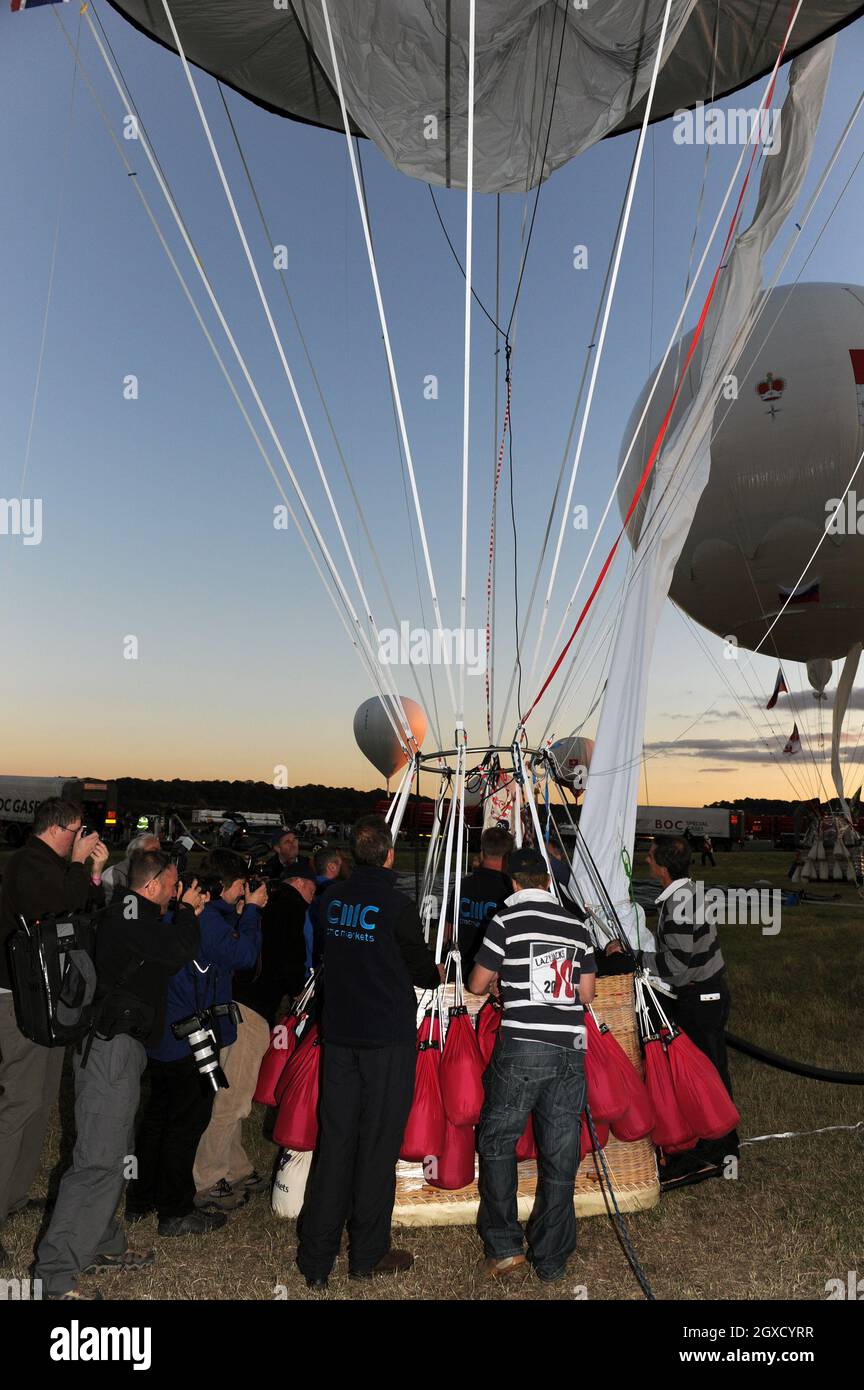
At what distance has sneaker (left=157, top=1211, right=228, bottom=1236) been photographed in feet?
12.9

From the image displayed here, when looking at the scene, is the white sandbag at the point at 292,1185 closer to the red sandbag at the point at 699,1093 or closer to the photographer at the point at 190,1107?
the photographer at the point at 190,1107

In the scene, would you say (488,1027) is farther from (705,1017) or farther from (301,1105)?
(705,1017)

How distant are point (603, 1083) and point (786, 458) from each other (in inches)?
398

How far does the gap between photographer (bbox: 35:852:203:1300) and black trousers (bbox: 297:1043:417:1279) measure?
2.27ft

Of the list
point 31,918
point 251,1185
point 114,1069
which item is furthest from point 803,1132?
point 31,918

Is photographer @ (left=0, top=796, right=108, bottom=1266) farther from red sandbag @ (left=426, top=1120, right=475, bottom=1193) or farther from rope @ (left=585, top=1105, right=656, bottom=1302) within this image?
rope @ (left=585, top=1105, right=656, bottom=1302)

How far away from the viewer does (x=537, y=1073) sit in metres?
3.53

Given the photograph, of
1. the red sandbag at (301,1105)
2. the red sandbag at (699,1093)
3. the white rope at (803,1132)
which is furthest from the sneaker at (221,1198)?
the white rope at (803,1132)

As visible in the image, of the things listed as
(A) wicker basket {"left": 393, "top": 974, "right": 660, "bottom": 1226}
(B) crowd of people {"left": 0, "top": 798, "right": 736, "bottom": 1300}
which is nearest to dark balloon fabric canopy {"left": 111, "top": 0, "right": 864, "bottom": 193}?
(B) crowd of people {"left": 0, "top": 798, "right": 736, "bottom": 1300}
